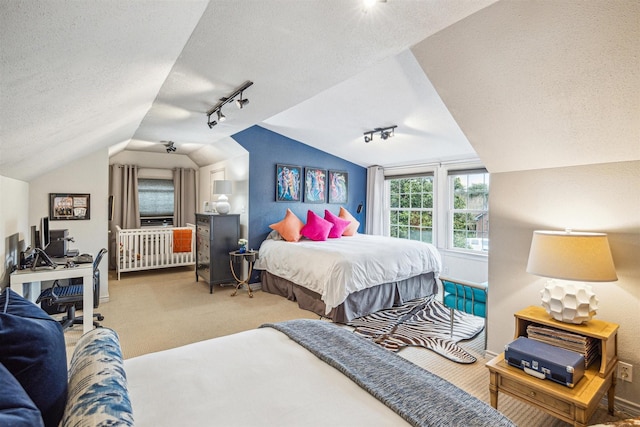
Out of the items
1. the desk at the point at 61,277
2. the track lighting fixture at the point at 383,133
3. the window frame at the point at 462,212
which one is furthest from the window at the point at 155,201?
the window frame at the point at 462,212

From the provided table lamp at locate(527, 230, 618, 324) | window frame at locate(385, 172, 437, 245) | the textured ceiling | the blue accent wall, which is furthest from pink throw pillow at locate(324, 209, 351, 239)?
table lamp at locate(527, 230, 618, 324)

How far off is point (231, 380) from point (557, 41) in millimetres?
2292

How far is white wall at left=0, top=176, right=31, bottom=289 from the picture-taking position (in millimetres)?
2588

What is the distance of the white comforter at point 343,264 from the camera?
11.4ft

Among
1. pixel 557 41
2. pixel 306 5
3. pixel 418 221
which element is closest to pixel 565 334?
pixel 557 41

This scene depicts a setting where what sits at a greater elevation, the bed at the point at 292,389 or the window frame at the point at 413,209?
the window frame at the point at 413,209

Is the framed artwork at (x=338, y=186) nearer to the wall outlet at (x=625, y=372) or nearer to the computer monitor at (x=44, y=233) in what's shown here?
the computer monitor at (x=44, y=233)

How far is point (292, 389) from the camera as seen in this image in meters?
1.21

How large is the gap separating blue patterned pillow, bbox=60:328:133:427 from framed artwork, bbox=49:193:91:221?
11.7 ft

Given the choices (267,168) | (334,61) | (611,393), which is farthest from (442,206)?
(334,61)

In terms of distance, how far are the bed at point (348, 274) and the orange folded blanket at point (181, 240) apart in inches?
75.2

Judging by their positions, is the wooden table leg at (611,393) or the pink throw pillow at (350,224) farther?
the pink throw pillow at (350,224)

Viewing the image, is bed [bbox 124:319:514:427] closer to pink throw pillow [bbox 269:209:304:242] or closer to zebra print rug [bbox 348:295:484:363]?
zebra print rug [bbox 348:295:484:363]

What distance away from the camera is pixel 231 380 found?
4.11 feet
